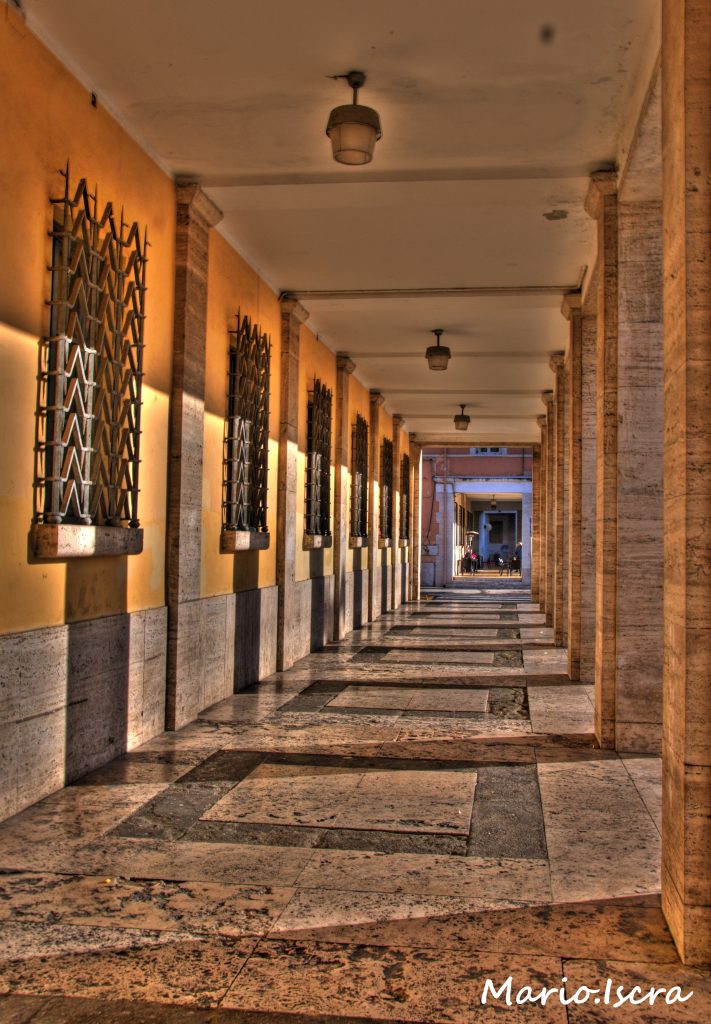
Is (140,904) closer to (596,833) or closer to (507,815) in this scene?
(507,815)

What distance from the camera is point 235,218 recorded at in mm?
7734

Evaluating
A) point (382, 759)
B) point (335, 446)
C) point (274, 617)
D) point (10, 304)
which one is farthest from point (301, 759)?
point (335, 446)

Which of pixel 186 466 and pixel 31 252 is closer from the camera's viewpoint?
pixel 31 252

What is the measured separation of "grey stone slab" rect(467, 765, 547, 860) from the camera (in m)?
4.31

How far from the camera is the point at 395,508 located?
19.6m

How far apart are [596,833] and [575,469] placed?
17.5 feet

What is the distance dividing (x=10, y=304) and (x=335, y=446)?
8.49m

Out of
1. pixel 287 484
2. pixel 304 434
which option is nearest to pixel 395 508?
pixel 304 434

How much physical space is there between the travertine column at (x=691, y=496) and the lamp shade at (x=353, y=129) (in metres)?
2.15

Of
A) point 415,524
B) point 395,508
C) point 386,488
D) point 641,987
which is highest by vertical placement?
point 386,488

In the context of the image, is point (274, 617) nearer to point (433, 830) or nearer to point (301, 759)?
point (301, 759)

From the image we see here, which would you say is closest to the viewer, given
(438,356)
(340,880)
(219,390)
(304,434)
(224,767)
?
(340,880)

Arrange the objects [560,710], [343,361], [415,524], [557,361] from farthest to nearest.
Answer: [415,524]
[343,361]
[557,361]
[560,710]

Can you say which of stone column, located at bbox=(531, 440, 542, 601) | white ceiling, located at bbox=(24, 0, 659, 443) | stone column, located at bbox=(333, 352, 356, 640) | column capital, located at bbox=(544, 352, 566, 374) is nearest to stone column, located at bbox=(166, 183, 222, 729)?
white ceiling, located at bbox=(24, 0, 659, 443)
